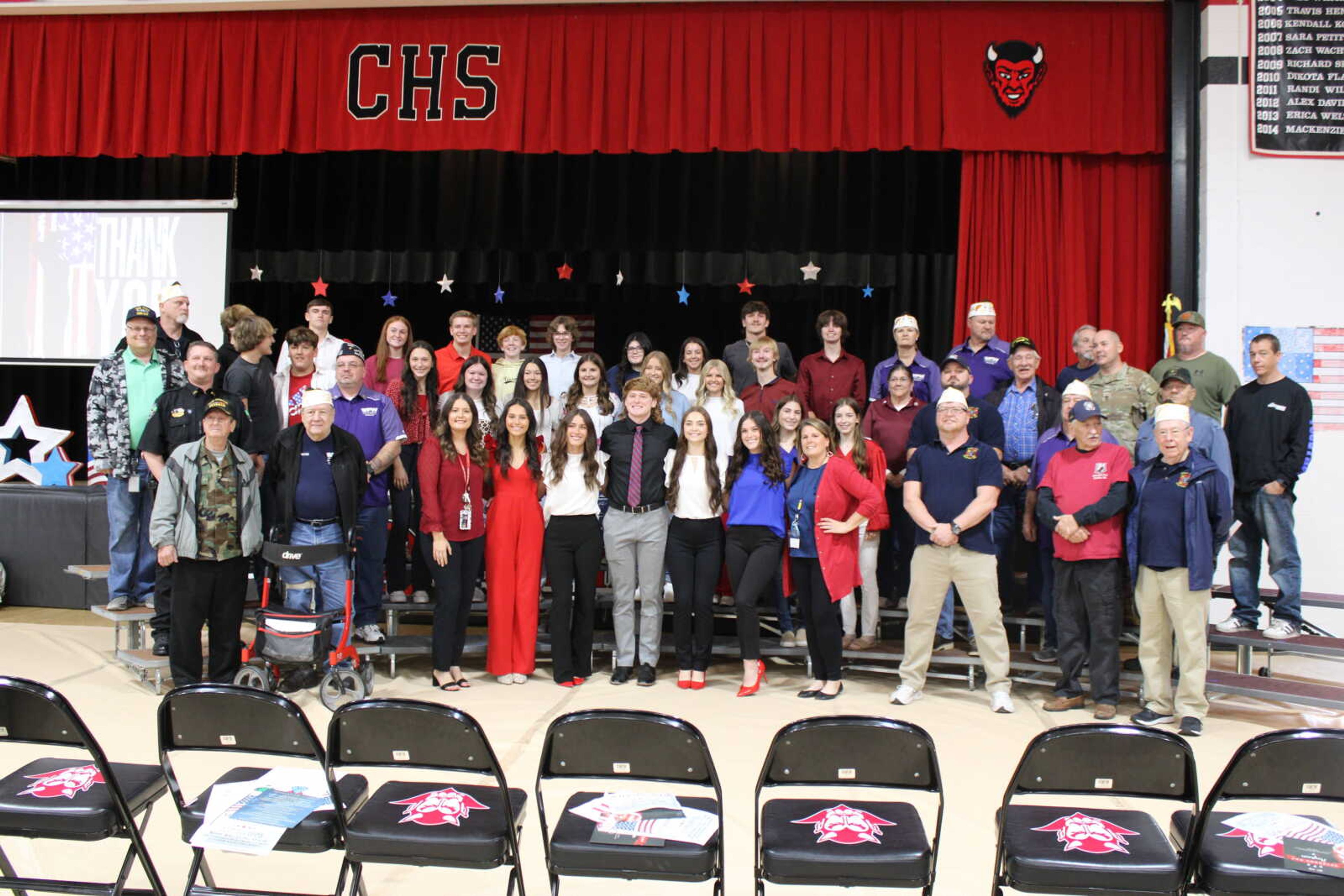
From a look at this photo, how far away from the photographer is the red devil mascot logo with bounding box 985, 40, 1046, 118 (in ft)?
23.6

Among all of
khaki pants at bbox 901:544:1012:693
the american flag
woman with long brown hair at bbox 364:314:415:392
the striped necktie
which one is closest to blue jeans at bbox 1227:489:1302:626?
khaki pants at bbox 901:544:1012:693

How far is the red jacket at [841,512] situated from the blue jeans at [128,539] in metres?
3.70

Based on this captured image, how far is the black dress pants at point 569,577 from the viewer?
18.2 feet

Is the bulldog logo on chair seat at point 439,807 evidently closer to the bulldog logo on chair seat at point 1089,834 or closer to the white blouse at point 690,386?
the bulldog logo on chair seat at point 1089,834

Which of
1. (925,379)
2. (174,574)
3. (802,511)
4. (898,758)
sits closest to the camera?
(898,758)

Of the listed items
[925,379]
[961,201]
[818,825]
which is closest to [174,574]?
[818,825]

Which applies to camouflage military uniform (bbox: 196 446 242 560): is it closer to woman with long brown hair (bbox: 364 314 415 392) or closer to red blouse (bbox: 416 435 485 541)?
red blouse (bbox: 416 435 485 541)

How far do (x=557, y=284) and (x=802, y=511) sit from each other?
170 inches

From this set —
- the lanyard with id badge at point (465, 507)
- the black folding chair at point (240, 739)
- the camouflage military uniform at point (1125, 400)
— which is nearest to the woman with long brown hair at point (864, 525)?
the camouflage military uniform at point (1125, 400)

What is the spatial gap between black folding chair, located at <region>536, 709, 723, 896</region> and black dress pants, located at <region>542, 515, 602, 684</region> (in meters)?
2.97

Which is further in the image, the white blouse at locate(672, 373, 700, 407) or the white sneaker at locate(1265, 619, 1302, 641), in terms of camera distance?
the white blouse at locate(672, 373, 700, 407)

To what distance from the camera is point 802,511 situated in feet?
17.7

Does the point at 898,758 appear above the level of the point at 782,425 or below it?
below

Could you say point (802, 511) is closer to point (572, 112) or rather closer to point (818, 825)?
point (818, 825)
